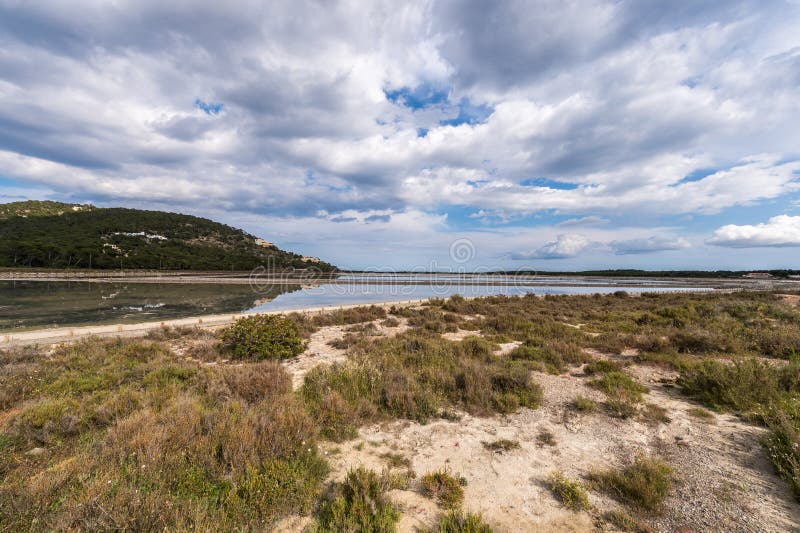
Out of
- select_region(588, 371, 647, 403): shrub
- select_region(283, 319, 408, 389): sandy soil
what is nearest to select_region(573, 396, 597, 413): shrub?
select_region(588, 371, 647, 403): shrub

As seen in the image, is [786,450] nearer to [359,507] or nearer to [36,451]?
[359,507]

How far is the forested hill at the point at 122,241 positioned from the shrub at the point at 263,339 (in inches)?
3316

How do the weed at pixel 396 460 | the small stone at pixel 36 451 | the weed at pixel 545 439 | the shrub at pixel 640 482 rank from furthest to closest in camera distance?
the weed at pixel 545 439 → the weed at pixel 396 460 → the small stone at pixel 36 451 → the shrub at pixel 640 482

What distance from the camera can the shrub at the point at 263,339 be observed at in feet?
34.4

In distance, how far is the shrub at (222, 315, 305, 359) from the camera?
1048cm

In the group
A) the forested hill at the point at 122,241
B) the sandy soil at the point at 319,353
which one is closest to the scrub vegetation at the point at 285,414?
the sandy soil at the point at 319,353

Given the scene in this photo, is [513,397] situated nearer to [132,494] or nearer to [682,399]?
[682,399]

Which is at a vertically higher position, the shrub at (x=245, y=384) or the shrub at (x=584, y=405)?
the shrub at (x=245, y=384)

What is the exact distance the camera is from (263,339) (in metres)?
10.9

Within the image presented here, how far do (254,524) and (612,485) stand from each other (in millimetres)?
4662

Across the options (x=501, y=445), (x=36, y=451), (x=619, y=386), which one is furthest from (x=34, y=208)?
(x=619, y=386)

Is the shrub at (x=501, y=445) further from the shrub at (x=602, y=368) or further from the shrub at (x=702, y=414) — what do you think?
the shrub at (x=602, y=368)

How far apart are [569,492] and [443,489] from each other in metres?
1.68

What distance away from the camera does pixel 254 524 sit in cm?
333
